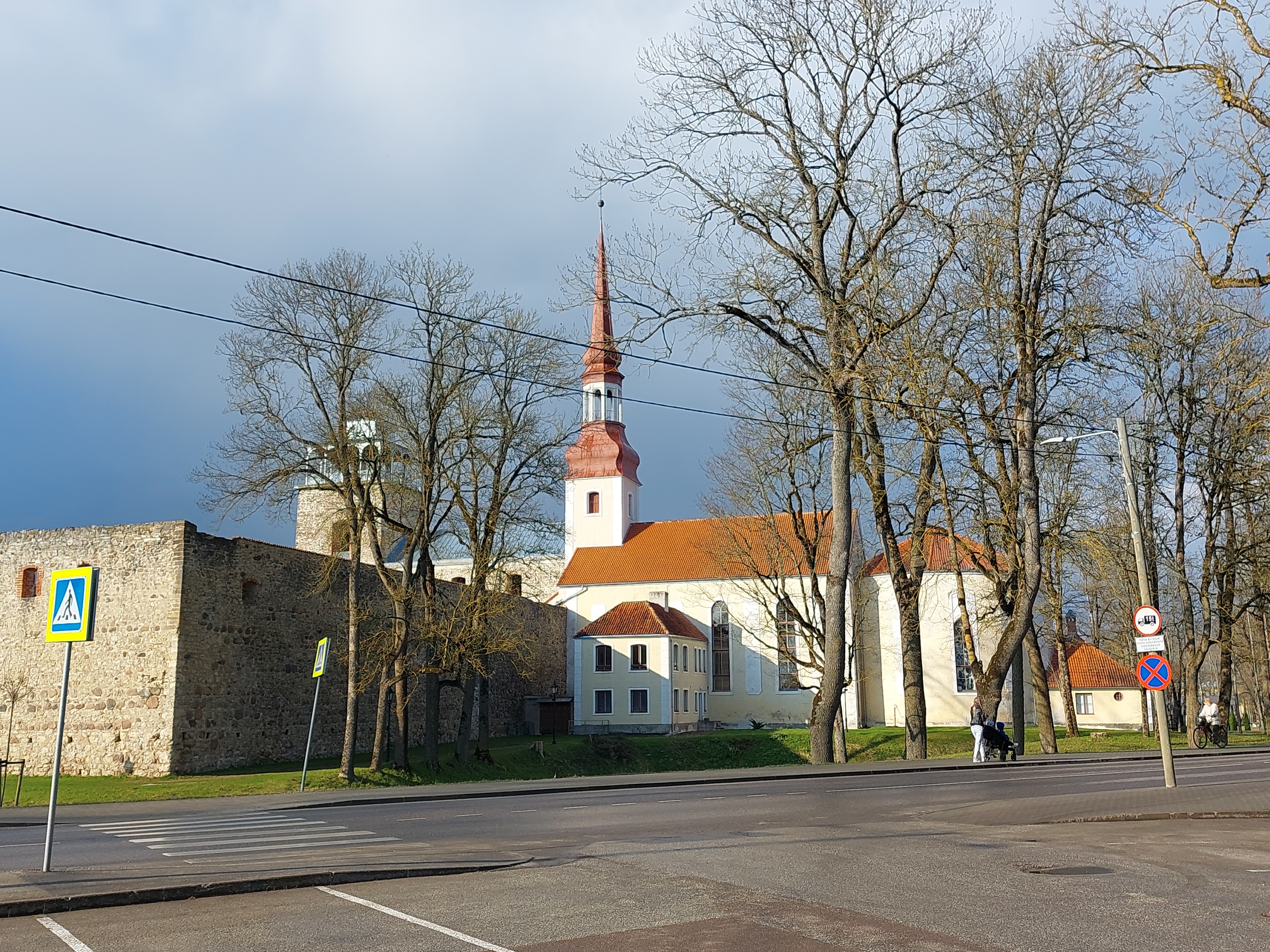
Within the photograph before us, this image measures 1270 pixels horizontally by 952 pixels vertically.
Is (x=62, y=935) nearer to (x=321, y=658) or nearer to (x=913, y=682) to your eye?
(x=321, y=658)

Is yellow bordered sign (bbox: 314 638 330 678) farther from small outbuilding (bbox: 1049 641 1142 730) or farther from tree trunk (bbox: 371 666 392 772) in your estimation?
small outbuilding (bbox: 1049 641 1142 730)

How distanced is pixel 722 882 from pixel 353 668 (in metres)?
21.0

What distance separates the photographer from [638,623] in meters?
59.3

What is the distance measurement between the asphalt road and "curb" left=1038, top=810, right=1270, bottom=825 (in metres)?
0.17

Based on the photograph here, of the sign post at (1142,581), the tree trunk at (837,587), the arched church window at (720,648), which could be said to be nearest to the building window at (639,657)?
the arched church window at (720,648)

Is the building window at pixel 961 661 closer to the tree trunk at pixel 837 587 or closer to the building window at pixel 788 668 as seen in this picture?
the building window at pixel 788 668

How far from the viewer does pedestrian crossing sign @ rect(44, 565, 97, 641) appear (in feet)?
34.0

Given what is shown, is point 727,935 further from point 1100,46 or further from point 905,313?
point 905,313

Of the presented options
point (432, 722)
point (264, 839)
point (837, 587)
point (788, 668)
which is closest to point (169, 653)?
point (432, 722)

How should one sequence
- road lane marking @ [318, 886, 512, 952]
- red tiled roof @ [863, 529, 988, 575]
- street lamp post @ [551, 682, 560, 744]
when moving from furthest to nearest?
street lamp post @ [551, 682, 560, 744] → red tiled roof @ [863, 529, 988, 575] → road lane marking @ [318, 886, 512, 952]

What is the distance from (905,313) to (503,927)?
740 inches

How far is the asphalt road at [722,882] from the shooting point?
23.1 feet

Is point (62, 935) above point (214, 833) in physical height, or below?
above

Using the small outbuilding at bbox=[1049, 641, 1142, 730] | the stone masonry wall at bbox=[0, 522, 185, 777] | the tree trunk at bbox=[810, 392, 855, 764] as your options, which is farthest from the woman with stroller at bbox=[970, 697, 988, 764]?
the small outbuilding at bbox=[1049, 641, 1142, 730]
